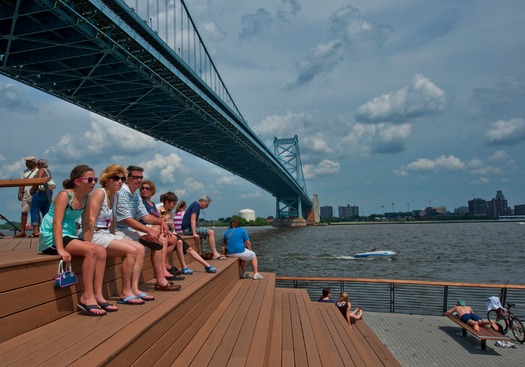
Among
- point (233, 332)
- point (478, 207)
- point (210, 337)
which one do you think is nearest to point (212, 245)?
point (233, 332)

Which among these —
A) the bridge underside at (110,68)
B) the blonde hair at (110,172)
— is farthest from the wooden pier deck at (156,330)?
the bridge underside at (110,68)

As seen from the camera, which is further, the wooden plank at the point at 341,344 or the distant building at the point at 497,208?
the distant building at the point at 497,208

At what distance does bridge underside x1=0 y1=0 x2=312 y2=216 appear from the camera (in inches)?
684

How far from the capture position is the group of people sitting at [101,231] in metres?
2.91

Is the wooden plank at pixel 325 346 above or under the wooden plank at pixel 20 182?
under

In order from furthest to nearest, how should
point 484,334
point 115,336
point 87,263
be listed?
point 484,334 → point 87,263 → point 115,336

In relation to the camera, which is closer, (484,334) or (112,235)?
(112,235)

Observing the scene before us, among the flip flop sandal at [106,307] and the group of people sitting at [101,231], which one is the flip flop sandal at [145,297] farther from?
the flip flop sandal at [106,307]

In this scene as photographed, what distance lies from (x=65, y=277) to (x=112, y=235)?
0.74 m

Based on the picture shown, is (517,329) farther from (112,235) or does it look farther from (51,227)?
(51,227)

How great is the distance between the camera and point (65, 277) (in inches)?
107

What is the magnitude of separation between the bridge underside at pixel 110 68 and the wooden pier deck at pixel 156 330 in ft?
50.9

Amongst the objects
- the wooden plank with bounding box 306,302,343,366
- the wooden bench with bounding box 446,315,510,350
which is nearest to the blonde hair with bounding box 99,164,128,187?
the wooden plank with bounding box 306,302,343,366

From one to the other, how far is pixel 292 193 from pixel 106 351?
80063 mm
